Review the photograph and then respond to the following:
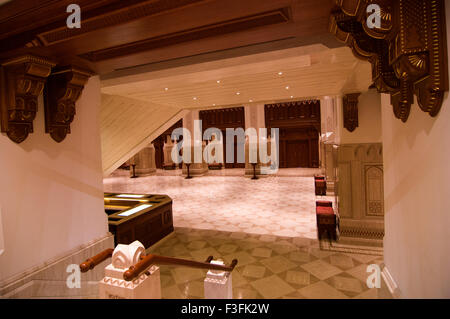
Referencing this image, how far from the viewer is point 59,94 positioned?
8.41 ft

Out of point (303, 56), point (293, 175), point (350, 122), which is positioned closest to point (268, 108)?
point (293, 175)

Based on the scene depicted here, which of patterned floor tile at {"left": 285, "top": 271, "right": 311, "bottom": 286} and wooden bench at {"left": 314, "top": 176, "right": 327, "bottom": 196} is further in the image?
wooden bench at {"left": 314, "top": 176, "right": 327, "bottom": 196}

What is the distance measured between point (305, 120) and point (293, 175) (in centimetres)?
359

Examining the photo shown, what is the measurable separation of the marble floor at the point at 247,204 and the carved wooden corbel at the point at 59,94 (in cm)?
446

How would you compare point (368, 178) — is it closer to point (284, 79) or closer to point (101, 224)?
point (284, 79)

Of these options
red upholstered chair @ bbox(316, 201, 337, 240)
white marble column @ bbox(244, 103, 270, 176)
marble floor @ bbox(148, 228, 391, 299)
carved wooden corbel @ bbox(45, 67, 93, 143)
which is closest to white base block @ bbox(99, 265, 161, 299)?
carved wooden corbel @ bbox(45, 67, 93, 143)

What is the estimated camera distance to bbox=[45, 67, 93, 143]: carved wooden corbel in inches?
99.4

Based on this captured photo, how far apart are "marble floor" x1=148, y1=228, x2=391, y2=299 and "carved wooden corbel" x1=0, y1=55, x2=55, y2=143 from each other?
2.67 metres

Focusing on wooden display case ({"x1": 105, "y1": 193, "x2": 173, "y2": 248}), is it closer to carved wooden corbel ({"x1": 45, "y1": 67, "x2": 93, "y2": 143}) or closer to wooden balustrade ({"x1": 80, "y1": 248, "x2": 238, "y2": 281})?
carved wooden corbel ({"x1": 45, "y1": 67, "x2": 93, "y2": 143})

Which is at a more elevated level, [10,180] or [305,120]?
[305,120]

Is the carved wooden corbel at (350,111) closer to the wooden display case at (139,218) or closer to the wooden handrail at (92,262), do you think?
the wooden display case at (139,218)

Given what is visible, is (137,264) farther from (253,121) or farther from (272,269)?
(253,121)

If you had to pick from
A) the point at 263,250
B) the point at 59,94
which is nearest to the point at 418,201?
the point at 59,94
